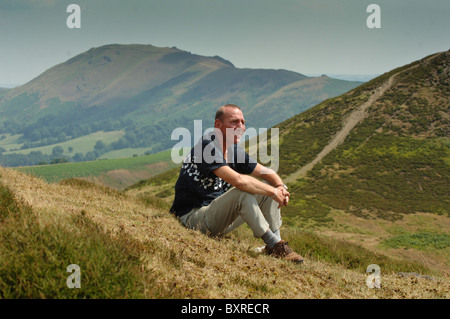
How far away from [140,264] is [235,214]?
98.6 inches

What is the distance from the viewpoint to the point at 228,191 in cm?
612

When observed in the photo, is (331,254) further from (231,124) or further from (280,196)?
(231,124)

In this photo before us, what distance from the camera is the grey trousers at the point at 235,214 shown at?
5961 mm

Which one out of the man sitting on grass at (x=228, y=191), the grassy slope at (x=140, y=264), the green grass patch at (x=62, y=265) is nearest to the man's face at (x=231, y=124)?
the man sitting on grass at (x=228, y=191)

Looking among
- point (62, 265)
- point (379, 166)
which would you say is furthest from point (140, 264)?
point (379, 166)

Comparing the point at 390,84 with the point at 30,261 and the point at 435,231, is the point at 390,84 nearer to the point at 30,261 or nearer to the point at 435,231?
the point at 435,231

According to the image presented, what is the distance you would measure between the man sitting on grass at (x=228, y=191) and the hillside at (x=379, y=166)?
15831mm

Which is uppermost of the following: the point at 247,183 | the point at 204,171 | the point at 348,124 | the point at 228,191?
the point at 348,124

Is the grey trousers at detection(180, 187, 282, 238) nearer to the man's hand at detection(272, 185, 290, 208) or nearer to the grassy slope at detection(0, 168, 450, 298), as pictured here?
the man's hand at detection(272, 185, 290, 208)

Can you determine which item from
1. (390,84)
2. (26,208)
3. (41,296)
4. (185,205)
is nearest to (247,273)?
(185,205)

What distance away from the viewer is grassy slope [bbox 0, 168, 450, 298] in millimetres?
3359

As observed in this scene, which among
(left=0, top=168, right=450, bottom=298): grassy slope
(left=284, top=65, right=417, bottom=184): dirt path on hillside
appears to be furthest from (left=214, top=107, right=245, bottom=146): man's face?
(left=284, top=65, right=417, bottom=184): dirt path on hillside

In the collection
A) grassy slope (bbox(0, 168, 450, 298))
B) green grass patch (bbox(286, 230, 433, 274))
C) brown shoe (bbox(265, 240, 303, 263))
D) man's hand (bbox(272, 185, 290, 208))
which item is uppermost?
man's hand (bbox(272, 185, 290, 208))

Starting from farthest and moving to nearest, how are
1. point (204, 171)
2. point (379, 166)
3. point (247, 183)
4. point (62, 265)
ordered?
point (379, 166), point (204, 171), point (247, 183), point (62, 265)
